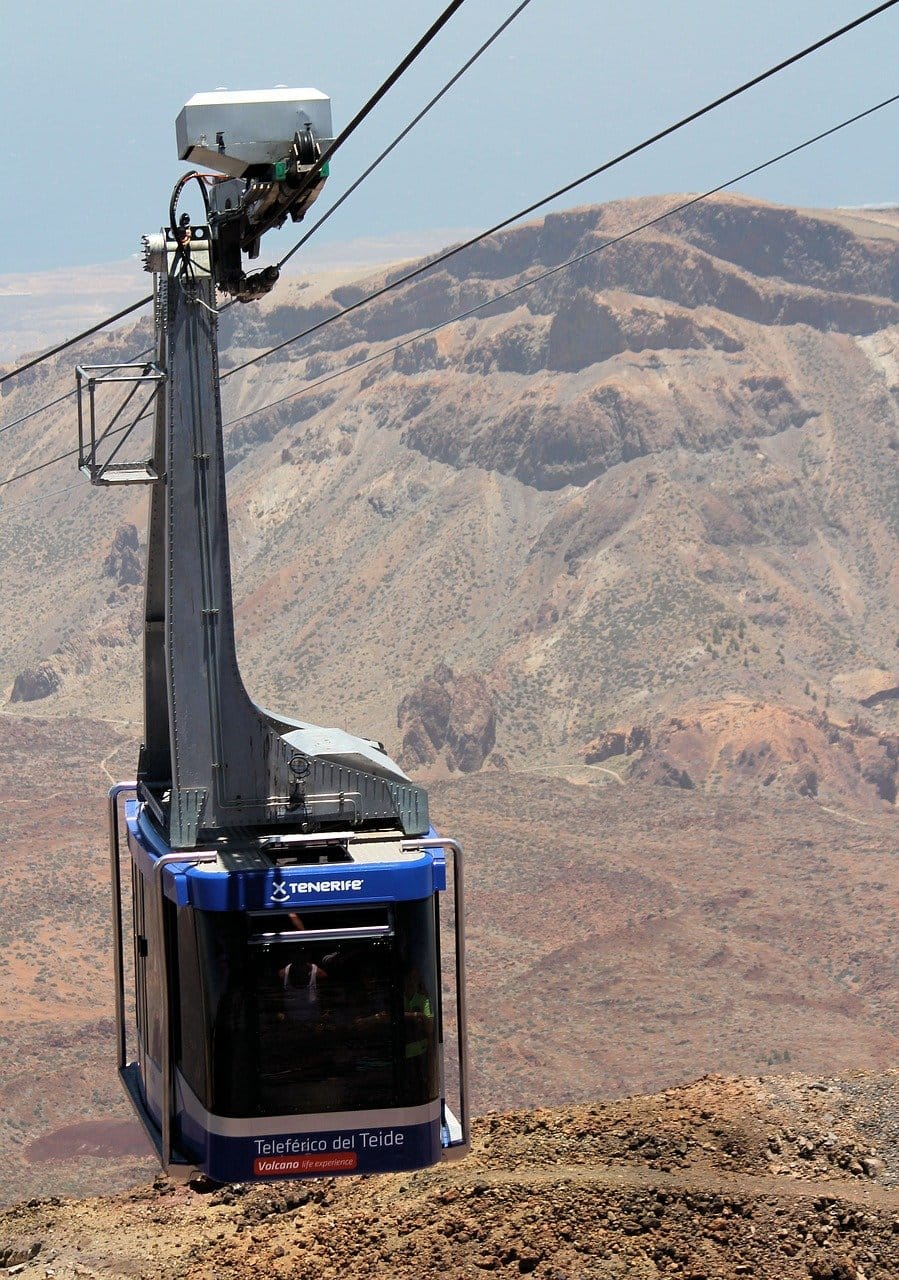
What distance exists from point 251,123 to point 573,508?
308ft

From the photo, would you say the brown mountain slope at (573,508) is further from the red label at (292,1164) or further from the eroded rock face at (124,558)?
the red label at (292,1164)

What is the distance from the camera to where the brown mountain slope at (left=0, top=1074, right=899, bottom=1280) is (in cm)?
1745

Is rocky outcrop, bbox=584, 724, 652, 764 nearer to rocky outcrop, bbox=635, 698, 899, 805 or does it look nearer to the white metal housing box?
rocky outcrop, bbox=635, 698, 899, 805

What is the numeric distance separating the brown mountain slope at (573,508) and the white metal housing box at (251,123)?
242 feet

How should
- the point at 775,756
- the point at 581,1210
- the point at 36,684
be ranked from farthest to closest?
the point at 36,684 < the point at 775,756 < the point at 581,1210

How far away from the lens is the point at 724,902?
240 feet

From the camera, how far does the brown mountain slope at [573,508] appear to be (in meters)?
96.2

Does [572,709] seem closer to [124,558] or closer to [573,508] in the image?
[573,508]

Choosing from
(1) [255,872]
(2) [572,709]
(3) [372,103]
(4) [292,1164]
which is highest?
(3) [372,103]

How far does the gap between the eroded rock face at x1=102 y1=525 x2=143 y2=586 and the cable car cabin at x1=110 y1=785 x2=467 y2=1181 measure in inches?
4216

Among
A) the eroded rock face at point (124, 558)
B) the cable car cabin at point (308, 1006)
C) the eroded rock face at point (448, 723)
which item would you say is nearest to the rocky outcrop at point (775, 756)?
the eroded rock face at point (448, 723)

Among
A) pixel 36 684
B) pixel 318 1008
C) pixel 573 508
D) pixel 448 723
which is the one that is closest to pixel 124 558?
pixel 36 684

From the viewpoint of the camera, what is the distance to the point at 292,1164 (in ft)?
44.3

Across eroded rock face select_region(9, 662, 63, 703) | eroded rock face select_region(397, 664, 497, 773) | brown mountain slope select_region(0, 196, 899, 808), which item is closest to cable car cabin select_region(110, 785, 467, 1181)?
brown mountain slope select_region(0, 196, 899, 808)
